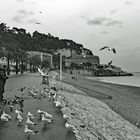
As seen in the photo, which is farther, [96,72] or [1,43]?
[96,72]

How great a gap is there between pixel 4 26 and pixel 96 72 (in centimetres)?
11954

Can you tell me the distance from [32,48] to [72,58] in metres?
29.0

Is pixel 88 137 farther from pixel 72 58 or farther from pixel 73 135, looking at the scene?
pixel 72 58

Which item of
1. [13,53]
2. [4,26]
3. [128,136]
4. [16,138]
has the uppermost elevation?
[4,26]

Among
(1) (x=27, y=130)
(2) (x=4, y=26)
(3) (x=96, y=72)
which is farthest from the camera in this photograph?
(3) (x=96, y=72)

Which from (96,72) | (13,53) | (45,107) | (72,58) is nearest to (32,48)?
(72,58)

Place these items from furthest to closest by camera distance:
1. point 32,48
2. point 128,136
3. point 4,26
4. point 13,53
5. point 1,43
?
point 32,48 < point 13,53 < point 4,26 < point 1,43 < point 128,136

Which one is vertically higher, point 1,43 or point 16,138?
point 1,43

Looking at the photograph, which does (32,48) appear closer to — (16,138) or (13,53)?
(13,53)

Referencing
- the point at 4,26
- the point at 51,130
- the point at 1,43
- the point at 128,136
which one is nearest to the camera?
the point at 51,130

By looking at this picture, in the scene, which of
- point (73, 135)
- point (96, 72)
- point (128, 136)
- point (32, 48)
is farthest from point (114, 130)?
point (32, 48)

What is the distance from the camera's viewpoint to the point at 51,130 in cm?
973

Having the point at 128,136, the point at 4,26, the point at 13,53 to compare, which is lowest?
the point at 128,136

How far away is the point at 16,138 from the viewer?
8.80 metres
